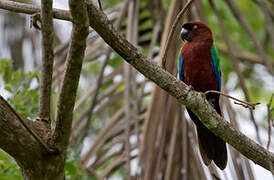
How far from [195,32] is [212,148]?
129cm

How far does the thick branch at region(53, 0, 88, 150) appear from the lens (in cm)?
207

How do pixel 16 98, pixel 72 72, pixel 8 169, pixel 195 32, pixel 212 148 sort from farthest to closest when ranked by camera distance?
pixel 195 32
pixel 212 148
pixel 16 98
pixel 8 169
pixel 72 72

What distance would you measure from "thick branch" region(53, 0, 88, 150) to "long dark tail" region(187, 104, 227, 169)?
5.27 ft

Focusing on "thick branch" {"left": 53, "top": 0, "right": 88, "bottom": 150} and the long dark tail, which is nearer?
"thick branch" {"left": 53, "top": 0, "right": 88, "bottom": 150}

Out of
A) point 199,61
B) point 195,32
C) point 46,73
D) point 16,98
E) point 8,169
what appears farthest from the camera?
point 195,32

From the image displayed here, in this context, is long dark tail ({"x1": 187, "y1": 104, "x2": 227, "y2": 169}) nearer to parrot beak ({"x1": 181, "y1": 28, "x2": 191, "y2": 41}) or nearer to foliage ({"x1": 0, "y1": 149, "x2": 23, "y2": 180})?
parrot beak ({"x1": 181, "y1": 28, "x2": 191, "y2": 41})

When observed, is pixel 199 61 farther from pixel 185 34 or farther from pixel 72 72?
pixel 72 72

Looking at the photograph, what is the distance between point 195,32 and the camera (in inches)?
169

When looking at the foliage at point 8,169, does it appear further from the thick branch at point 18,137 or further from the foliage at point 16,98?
the thick branch at point 18,137

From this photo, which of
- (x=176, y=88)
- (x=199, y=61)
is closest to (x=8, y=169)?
(x=176, y=88)

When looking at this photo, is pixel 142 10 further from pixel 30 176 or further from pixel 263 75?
pixel 30 176

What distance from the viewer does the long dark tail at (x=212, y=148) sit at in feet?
11.6

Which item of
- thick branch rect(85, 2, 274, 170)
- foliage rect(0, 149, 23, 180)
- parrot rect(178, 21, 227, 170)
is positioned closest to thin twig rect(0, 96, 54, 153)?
thick branch rect(85, 2, 274, 170)

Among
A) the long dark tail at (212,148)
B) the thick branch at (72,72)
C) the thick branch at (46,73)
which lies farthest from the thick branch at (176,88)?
the long dark tail at (212,148)
